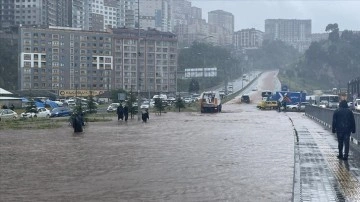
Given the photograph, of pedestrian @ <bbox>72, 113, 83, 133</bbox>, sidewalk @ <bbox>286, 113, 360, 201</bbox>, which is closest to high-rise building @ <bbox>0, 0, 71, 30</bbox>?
pedestrian @ <bbox>72, 113, 83, 133</bbox>

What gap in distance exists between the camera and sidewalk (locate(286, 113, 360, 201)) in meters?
9.66

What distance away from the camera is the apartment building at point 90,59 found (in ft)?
337

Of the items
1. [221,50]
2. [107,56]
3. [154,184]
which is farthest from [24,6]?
[154,184]

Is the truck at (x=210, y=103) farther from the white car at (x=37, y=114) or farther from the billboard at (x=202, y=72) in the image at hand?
the billboard at (x=202, y=72)

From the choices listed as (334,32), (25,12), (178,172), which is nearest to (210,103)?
(178,172)

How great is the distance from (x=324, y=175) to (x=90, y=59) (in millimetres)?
100471

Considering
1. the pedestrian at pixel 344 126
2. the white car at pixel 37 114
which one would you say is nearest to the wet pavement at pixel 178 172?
the pedestrian at pixel 344 126

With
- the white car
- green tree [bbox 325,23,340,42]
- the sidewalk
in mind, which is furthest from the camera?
green tree [bbox 325,23,340,42]

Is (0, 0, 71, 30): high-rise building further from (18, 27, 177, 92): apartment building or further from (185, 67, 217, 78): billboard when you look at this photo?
(185, 67, 217, 78): billboard

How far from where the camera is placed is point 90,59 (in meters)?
110

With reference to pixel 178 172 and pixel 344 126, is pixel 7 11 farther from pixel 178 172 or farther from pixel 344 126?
pixel 178 172

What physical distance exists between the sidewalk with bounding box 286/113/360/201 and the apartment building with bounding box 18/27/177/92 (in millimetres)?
81382

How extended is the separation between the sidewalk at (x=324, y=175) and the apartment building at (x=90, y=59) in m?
81.4

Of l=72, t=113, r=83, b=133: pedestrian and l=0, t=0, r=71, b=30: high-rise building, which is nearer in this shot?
l=72, t=113, r=83, b=133: pedestrian
